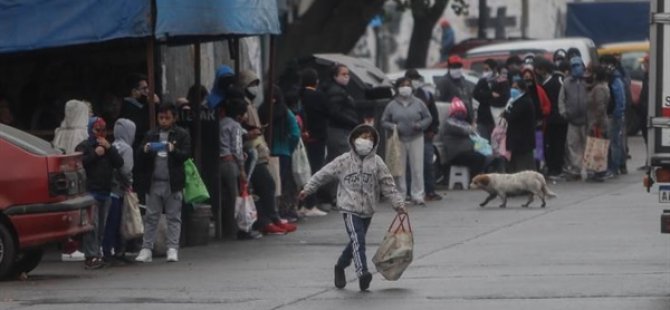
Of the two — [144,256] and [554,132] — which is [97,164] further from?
[554,132]

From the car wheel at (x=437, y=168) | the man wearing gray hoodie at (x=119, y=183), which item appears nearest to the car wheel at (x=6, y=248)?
the man wearing gray hoodie at (x=119, y=183)

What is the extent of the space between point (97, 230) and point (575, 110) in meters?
11.3

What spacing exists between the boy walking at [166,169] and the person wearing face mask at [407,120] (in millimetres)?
6011

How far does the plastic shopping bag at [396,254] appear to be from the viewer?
14.7m

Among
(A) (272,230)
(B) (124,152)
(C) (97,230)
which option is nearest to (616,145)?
(A) (272,230)

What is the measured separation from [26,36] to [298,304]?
5231 millimetres

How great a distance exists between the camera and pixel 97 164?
16.9 metres

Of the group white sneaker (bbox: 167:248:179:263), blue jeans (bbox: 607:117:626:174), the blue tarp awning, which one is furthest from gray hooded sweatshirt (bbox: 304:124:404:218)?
blue jeans (bbox: 607:117:626:174)

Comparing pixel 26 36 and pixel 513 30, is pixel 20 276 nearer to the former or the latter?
pixel 26 36

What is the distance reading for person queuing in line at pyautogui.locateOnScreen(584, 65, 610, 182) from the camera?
26469mm

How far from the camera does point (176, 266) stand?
17.2 meters

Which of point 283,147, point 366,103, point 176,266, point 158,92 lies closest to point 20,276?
point 176,266

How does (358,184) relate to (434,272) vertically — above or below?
above

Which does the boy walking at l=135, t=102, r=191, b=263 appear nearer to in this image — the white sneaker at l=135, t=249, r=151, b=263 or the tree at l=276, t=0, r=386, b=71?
the white sneaker at l=135, t=249, r=151, b=263
